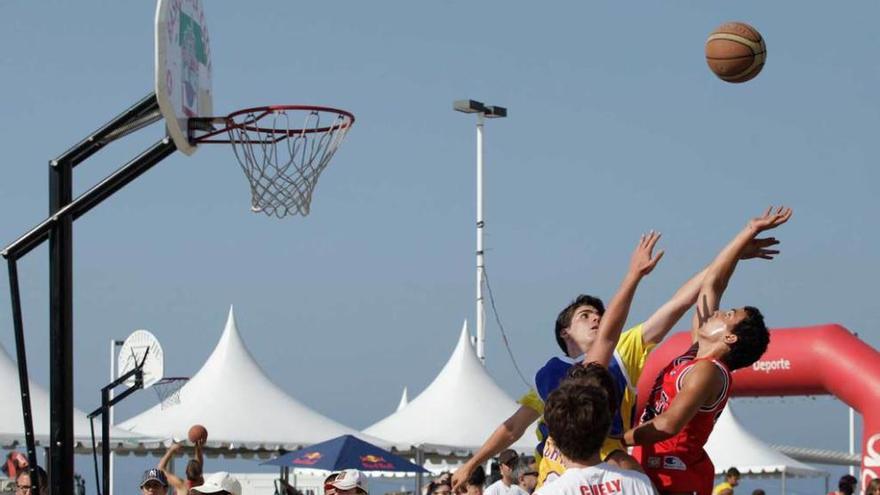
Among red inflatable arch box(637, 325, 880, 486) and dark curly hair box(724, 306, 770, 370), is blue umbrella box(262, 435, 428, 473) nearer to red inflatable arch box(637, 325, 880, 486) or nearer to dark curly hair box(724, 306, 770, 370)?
red inflatable arch box(637, 325, 880, 486)

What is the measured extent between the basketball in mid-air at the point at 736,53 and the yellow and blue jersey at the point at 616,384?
2.73 metres

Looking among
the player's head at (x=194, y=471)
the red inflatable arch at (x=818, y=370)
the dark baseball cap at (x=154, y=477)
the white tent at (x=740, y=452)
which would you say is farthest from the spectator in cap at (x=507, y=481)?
the white tent at (x=740, y=452)

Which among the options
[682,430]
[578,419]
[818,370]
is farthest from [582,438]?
[818,370]

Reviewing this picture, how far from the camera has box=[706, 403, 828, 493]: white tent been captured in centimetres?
2678

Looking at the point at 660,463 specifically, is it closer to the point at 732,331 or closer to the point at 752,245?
the point at 732,331

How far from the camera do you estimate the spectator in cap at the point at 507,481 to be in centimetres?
1164

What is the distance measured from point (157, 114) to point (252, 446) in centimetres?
1373

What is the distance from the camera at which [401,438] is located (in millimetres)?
23812

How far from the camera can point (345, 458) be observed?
63.0 ft

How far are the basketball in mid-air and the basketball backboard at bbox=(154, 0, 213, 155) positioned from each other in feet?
11.4

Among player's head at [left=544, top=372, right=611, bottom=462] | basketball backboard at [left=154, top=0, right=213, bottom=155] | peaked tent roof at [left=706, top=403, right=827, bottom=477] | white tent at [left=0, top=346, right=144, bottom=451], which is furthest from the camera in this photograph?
peaked tent roof at [left=706, top=403, right=827, bottom=477]

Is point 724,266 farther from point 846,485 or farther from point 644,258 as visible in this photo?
point 846,485

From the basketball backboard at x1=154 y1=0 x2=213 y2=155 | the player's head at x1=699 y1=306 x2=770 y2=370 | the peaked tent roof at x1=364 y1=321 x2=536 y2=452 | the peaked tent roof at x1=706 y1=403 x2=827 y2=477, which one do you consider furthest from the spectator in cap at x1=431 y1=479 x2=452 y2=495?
the peaked tent roof at x1=706 y1=403 x2=827 y2=477

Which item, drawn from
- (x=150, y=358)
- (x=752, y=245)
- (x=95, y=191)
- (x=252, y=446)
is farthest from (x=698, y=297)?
(x=252, y=446)
